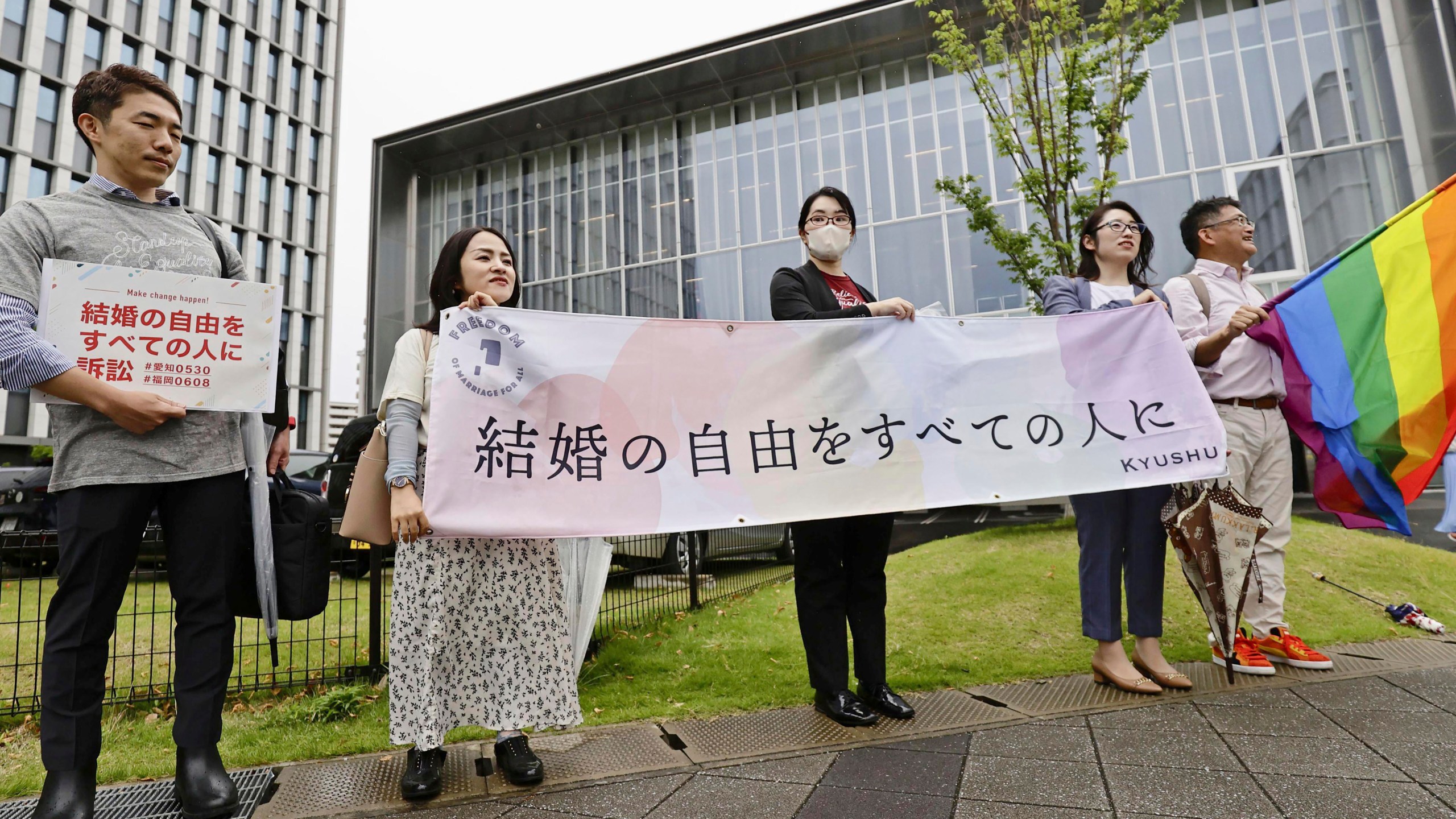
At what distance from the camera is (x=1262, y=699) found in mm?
2838

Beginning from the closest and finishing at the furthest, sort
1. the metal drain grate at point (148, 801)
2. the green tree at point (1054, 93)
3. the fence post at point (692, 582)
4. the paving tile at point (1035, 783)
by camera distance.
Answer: the paving tile at point (1035, 783), the metal drain grate at point (148, 801), the fence post at point (692, 582), the green tree at point (1054, 93)

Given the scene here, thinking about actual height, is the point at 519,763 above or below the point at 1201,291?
below

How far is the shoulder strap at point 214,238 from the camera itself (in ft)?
7.74

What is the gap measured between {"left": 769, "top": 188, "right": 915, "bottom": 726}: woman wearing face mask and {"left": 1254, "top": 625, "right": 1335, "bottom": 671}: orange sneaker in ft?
5.78

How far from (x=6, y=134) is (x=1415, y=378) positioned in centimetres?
3283

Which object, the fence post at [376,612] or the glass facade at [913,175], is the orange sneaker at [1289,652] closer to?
the fence post at [376,612]

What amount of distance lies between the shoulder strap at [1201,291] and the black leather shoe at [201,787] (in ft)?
13.5

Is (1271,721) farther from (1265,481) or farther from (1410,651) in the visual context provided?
(1410,651)

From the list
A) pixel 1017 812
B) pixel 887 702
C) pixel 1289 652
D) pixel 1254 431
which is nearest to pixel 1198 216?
pixel 1254 431

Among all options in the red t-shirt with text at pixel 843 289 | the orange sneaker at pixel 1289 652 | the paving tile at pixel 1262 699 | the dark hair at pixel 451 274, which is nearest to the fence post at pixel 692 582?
the red t-shirt with text at pixel 843 289

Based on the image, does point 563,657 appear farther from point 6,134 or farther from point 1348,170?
point 6,134

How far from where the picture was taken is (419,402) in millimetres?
2355

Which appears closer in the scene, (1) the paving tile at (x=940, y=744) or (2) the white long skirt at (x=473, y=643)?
(2) the white long skirt at (x=473, y=643)

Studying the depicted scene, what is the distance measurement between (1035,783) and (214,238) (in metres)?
3.10
